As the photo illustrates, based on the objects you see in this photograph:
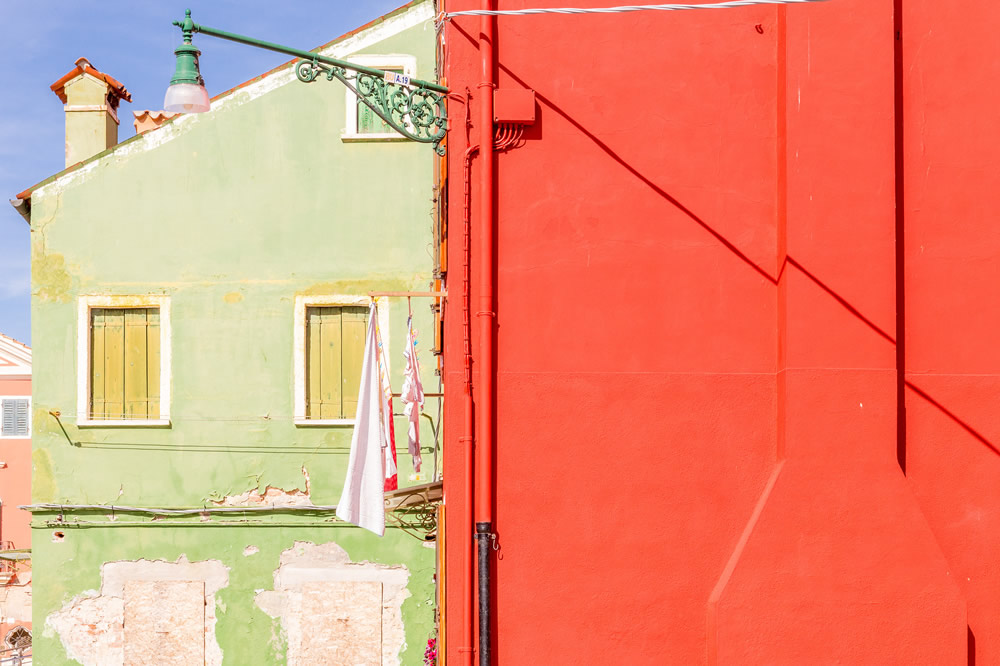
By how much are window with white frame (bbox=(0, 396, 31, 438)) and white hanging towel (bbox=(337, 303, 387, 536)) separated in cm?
2448

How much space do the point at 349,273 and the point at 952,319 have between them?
8.69 metres

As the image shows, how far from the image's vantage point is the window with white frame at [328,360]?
1452 cm

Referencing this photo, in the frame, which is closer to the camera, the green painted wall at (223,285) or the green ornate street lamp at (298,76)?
the green ornate street lamp at (298,76)

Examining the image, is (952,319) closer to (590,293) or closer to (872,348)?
(872,348)

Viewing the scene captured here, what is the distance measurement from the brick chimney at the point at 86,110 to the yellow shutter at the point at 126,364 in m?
3.17

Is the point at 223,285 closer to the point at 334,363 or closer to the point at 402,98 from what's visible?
the point at 334,363

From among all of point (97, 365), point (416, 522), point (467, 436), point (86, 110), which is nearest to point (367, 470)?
point (467, 436)

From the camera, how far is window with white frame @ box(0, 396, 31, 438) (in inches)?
1178

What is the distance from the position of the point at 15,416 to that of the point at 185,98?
1012 inches

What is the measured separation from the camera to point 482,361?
736 centimetres

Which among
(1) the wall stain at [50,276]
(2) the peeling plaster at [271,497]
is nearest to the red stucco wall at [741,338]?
(2) the peeling plaster at [271,497]

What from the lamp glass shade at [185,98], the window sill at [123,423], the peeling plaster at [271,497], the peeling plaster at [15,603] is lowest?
the peeling plaster at [15,603]

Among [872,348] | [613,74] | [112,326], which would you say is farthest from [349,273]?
[872,348]

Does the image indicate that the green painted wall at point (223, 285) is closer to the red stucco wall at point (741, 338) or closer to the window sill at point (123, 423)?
the window sill at point (123, 423)
